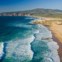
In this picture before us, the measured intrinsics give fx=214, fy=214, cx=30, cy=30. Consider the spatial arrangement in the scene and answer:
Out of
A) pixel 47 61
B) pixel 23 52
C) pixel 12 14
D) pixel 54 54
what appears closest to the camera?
pixel 47 61

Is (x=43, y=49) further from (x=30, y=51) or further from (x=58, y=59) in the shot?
(x=58, y=59)

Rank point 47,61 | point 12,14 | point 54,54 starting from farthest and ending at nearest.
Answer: point 12,14, point 54,54, point 47,61

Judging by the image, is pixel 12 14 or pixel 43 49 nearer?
pixel 43 49

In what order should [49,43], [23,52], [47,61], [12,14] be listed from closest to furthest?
[47,61]
[23,52]
[49,43]
[12,14]

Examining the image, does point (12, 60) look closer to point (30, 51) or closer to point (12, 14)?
point (30, 51)

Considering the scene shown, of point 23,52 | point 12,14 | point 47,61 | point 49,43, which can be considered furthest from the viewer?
point 12,14

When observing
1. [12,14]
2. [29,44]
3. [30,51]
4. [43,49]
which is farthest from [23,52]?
[12,14]

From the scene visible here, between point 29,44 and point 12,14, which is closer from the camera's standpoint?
point 29,44

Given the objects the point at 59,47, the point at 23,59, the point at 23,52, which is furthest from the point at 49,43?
the point at 23,59
